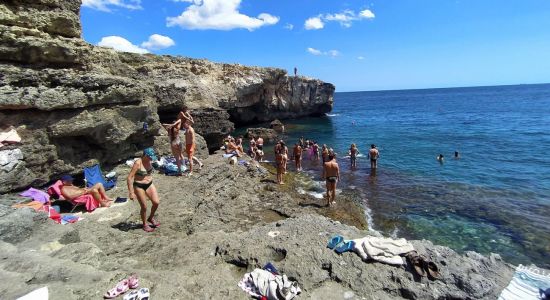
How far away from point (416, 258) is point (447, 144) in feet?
90.2

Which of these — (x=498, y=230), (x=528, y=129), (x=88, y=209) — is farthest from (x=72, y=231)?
(x=528, y=129)

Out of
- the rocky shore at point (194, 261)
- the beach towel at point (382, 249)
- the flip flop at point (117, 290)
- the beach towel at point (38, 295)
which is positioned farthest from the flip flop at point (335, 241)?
the beach towel at point (38, 295)

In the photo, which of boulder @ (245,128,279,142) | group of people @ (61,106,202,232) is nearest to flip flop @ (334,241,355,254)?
group of people @ (61,106,202,232)

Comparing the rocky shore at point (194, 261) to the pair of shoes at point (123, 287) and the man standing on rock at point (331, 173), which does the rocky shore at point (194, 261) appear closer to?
the pair of shoes at point (123, 287)

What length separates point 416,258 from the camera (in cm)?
534

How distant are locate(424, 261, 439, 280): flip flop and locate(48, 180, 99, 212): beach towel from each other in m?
7.44

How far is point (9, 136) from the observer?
7328 mm

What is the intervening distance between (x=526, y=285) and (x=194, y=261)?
18.3 ft

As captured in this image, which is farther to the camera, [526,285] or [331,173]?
[331,173]

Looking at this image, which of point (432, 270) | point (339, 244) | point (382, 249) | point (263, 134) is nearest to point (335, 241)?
point (339, 244)

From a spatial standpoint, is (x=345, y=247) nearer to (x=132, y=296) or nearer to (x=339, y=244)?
(x=339, y=244)

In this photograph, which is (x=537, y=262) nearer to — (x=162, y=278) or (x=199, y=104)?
(x=162, y=278)

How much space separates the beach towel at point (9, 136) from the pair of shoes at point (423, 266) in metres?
8.77

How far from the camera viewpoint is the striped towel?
511 centimetres
